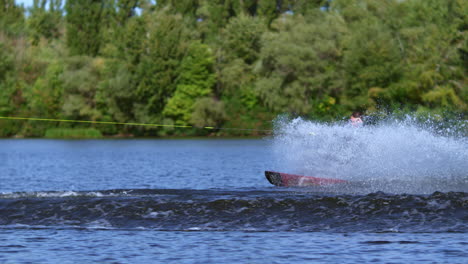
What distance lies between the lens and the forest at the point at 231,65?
7000cm

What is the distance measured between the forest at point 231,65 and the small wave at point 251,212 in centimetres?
4787

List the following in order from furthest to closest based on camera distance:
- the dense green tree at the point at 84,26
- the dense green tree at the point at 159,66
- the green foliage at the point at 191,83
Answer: the dense green tree at the point at 84,26
the dense green tree at the point at 159,66
the green foliage at the point at 191,83

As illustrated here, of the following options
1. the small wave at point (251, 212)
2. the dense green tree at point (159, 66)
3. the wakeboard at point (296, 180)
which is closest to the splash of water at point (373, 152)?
the wakeboard at point (296, 180)

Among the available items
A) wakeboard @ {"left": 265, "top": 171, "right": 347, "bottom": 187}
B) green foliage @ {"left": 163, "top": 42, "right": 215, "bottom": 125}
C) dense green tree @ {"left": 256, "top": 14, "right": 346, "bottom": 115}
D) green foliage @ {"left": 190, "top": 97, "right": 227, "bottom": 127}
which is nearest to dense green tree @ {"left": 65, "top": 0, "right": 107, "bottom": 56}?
green foliage @ {"left": 163, "top": 42, "right": 215, "bottom": 125}

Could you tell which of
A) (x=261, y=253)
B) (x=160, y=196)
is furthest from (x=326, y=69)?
(x=261, y=253)

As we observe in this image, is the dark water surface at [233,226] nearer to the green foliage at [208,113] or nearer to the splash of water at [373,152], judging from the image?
the splash of water at [373,152]

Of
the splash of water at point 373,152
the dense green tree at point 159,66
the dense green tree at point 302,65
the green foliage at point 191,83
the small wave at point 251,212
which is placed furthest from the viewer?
the dense green tree at point 159,66

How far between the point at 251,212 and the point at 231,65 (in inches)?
2780

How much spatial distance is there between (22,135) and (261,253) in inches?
3115

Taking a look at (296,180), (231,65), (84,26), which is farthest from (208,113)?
(296,180)

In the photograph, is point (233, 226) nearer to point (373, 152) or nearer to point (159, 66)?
point (373, 152)

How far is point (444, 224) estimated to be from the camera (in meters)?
15.8

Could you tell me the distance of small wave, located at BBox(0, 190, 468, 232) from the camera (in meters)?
16.1

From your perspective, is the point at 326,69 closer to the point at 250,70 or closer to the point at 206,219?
the point at 250,70
